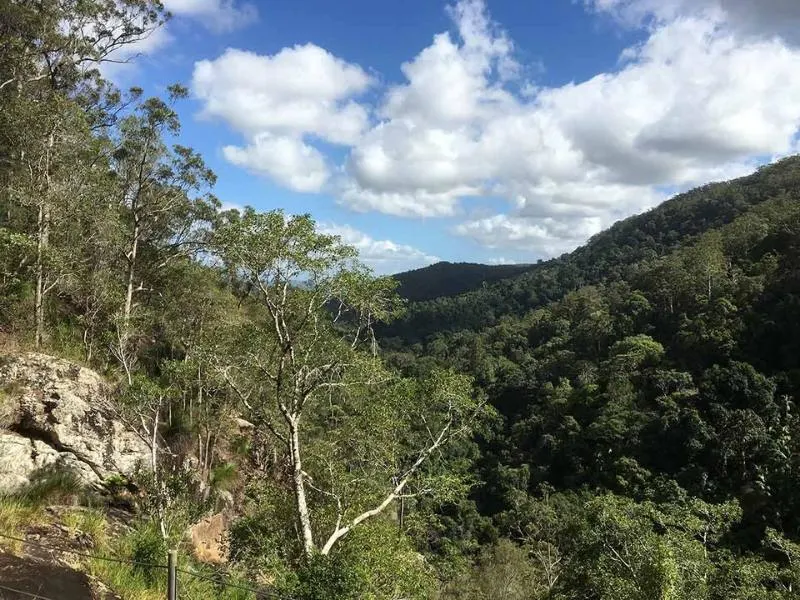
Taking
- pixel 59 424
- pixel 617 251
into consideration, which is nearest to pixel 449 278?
pixel 617 251

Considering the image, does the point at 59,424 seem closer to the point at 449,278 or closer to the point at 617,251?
the point at 617,251

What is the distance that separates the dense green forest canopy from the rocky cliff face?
732 mm

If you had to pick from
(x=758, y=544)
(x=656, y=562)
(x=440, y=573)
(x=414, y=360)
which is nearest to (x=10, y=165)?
(x=656, y=562)

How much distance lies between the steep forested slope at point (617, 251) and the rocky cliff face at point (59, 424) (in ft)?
306

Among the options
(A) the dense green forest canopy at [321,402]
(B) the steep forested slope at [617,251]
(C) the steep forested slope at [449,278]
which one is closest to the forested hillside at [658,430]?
(A) the dense green forest canopy at [321,402]

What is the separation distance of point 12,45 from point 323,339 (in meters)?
15.7

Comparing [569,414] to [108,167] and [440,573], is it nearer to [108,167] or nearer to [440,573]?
[440,573]

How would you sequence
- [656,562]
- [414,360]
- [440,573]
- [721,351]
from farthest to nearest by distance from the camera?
[414,360] → [721,351] → [440,573] → [656,562]

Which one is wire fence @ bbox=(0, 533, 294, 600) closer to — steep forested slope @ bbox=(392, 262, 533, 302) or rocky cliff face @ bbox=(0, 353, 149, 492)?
rocky cliff face @ bbox=(0, 353, 149, 492)

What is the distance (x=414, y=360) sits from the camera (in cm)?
8112

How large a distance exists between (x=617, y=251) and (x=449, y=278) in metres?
71.9

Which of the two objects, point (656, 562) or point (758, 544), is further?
point (758, 544)

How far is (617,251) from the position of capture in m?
114

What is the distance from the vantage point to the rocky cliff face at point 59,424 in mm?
10812
